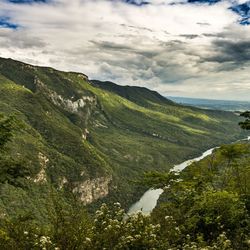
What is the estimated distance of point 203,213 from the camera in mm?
28922

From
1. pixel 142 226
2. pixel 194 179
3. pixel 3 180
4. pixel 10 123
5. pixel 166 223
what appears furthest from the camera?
pixel 194 179

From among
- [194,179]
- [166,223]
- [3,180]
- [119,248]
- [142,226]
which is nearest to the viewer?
[119,248]

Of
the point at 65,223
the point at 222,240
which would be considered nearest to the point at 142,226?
the point at 222,240

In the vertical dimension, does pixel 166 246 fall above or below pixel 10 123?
below

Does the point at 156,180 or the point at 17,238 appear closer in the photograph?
the point at 17,238

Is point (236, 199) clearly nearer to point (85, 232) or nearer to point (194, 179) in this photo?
point (194, 179)

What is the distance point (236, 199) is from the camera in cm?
2845

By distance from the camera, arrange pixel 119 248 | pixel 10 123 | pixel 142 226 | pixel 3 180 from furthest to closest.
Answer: pixel 10 123 < pixel 3 180 < pixel 142 226 < pixel 119 248

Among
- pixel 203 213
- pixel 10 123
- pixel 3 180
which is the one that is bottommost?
pixel 203 213

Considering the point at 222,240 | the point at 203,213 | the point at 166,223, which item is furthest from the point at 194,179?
the point at 222,240

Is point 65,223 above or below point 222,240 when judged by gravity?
above

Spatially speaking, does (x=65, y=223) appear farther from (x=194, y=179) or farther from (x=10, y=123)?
(x=194, y=179)

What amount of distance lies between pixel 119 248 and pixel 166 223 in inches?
197

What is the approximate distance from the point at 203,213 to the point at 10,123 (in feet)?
50.8
